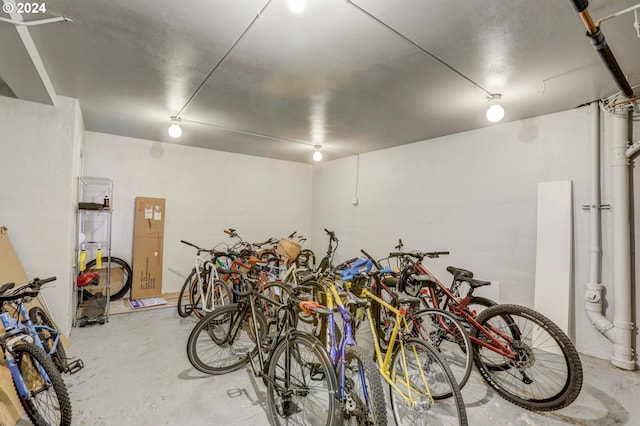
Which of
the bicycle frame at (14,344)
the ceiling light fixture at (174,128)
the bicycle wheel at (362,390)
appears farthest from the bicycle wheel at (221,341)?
the ceiling light fixture at (174,128)

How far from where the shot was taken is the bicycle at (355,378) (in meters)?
1.41

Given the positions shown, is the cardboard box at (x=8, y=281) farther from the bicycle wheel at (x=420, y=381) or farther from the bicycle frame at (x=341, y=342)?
the bicycle wheel at (x=420, y=381)

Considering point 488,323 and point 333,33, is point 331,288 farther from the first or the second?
point 333,33

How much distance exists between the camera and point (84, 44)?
2.01 meters

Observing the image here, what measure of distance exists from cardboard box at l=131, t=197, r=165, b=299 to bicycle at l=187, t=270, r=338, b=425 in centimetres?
264

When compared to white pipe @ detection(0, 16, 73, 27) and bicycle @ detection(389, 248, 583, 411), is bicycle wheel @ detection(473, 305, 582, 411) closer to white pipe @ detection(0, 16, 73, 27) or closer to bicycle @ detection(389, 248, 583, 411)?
bicycle @ detection(389, 248, 583, 411)

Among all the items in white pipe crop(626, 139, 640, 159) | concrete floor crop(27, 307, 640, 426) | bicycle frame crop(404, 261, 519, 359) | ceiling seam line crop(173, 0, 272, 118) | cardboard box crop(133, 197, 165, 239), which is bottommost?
concrete floor crop(27, 307, 640, 426)

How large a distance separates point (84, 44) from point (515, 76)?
3224 mm

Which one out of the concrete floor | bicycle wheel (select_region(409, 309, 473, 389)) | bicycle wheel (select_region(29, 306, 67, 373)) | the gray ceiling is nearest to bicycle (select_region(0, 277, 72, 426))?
the concrete floor

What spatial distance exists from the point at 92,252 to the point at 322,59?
4.25m

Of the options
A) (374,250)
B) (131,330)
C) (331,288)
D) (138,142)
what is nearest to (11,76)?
(138,142)

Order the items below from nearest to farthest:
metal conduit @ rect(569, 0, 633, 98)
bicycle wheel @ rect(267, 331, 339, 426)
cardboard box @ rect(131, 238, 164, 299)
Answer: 1. metal conduit @ rect(569, 0, 633, 98)
2. bicycle wheel @ rect(267, 331, 339, 426)
3. cardboard box @ rect(131, 238, 164, 299)

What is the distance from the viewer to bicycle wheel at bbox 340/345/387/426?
1.40 metres

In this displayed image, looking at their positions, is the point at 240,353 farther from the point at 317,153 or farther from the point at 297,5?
the point at 317,153
